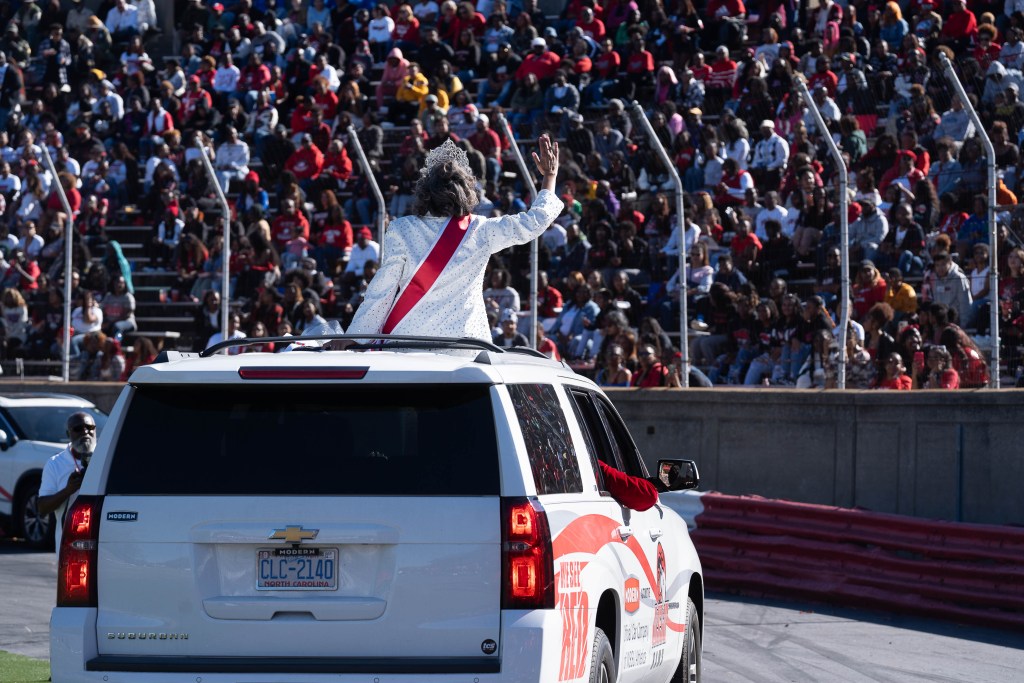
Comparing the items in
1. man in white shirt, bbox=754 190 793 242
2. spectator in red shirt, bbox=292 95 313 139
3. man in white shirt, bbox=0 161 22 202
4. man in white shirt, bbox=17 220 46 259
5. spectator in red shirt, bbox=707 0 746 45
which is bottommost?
man in white shirt, bbox=17 220 46 259

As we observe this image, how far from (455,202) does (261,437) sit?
2.15 meters

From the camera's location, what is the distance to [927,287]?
15.5 meters

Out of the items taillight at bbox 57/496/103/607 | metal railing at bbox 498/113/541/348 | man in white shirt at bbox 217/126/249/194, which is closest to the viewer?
taillight at bbox 57/496/103/607

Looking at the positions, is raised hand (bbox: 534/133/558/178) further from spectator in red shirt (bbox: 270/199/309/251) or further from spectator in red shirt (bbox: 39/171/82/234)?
spectator in red shirt (bbox: 39/171/82/234)

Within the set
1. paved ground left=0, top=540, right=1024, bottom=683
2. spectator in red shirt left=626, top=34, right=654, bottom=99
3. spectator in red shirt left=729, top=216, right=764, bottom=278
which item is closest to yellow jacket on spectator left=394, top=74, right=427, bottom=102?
spectator in red shirt left=626, top=34, right=654, bottom=99

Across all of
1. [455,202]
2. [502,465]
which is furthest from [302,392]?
[455,202]

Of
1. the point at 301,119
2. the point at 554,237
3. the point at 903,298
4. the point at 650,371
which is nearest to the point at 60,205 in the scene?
the point at 301,119

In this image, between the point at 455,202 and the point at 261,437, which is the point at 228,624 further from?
the point at 455,202

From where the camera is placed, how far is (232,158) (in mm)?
27062

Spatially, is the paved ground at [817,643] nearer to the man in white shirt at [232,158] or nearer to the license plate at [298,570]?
the license plate at [298,570]

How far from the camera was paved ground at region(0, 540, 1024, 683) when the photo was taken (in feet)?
34.1

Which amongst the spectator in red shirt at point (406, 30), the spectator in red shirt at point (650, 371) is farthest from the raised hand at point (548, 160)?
the spectator in red shirt at point (406, 30)

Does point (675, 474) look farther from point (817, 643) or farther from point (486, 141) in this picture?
point (486, 141)

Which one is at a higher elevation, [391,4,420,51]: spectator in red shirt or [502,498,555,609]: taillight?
[391,4,420,51]: spectator in red shirt
